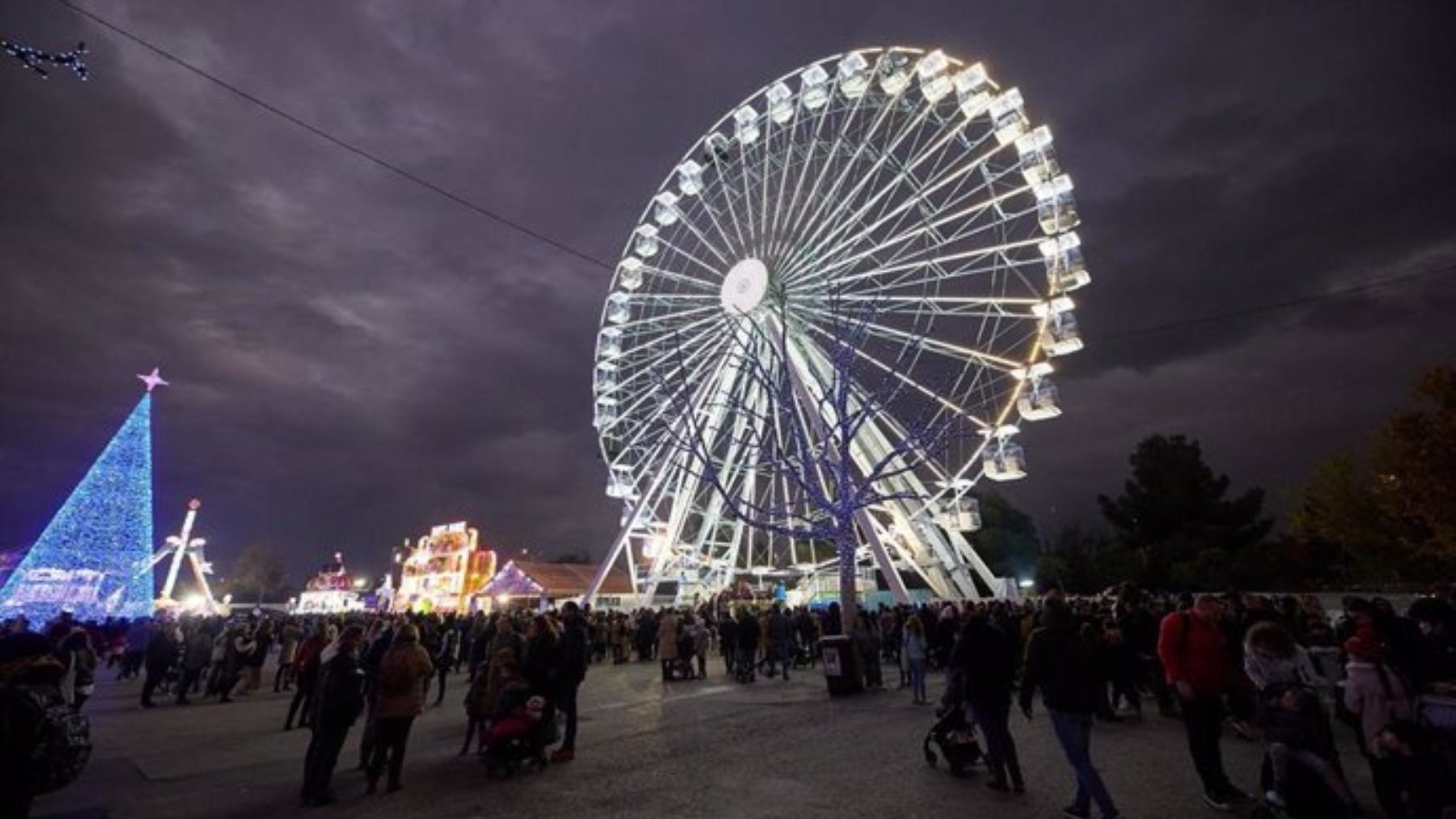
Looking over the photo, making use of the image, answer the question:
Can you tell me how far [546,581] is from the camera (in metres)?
51.0

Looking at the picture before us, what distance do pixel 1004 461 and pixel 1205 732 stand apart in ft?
56.8

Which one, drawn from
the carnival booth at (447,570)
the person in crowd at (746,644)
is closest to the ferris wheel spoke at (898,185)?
the person in crowd at (746,644)

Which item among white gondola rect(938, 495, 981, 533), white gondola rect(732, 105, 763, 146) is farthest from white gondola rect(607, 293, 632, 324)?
white gondola rect(938, 495, 981, 533)

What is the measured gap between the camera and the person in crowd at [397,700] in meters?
7.13

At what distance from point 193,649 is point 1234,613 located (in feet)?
65.3

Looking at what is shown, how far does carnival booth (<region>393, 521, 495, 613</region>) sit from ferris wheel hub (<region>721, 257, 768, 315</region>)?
141 ft

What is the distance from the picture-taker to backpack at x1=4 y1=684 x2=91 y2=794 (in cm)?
454

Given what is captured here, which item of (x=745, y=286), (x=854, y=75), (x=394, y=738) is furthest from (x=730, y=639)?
(x=854, y=75)

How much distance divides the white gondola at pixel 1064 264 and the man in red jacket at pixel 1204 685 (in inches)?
686

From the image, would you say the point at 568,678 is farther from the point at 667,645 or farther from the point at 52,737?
the point at 667,645

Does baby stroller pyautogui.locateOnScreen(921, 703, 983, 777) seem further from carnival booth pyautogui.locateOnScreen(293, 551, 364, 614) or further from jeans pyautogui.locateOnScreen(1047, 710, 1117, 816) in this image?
carnival booth pyautogui.locateOnScreen(293, 551, 364, 614)

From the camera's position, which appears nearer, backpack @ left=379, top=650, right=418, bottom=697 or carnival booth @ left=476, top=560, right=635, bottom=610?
backpack @ left=379, top=650, right=418, bottom=697

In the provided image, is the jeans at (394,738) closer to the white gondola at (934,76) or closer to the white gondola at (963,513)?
the white gondola at (963,513)

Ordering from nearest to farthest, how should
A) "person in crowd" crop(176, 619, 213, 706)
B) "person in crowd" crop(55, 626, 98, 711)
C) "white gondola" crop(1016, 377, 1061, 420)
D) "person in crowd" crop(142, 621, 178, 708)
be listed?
"person in crowd" crop(55, 626, 98, 711) < "person in crowd" crop(142, 621, 178, 708) < "person in crowd" crop(176, 619, 213, 706) < "white gondola" crop(1016, 377, 1061, 420)
